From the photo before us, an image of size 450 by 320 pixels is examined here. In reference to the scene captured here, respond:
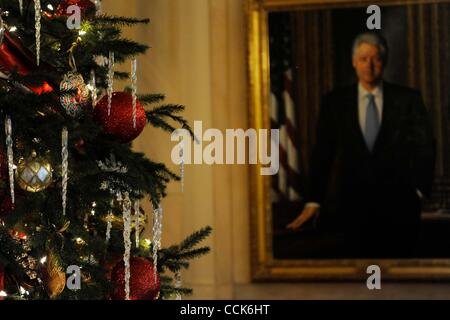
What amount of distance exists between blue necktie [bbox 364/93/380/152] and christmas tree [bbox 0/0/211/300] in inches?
125

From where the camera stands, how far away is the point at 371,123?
5.94 metres

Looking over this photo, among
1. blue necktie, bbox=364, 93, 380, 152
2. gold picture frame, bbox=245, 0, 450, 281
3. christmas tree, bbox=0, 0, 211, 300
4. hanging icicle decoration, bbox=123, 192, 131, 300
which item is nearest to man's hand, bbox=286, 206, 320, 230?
gold picture frame, bbox=245, 0, 450, 281

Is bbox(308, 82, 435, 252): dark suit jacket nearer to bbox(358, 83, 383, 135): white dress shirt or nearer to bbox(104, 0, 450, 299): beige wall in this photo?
bbox(358, 83, 383, 135): white dress shirt

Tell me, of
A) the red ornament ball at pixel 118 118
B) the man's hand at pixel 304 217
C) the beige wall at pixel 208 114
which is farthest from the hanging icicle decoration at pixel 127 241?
the man's hand at pixel 304 217

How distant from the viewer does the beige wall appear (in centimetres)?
599

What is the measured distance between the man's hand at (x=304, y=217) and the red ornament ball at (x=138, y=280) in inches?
124

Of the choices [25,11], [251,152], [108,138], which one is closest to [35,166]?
[108,138]

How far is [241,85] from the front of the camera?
612cm

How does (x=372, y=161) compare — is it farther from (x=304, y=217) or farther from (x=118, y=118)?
(x=118, y=118)

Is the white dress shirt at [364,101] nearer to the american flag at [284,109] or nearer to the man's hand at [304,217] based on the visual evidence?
the american flag at [284,109]

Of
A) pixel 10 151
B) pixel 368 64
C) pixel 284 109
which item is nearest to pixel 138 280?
pixel 10 151

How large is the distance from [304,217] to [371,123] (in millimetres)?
830

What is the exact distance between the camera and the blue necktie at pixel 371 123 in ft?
19.5
